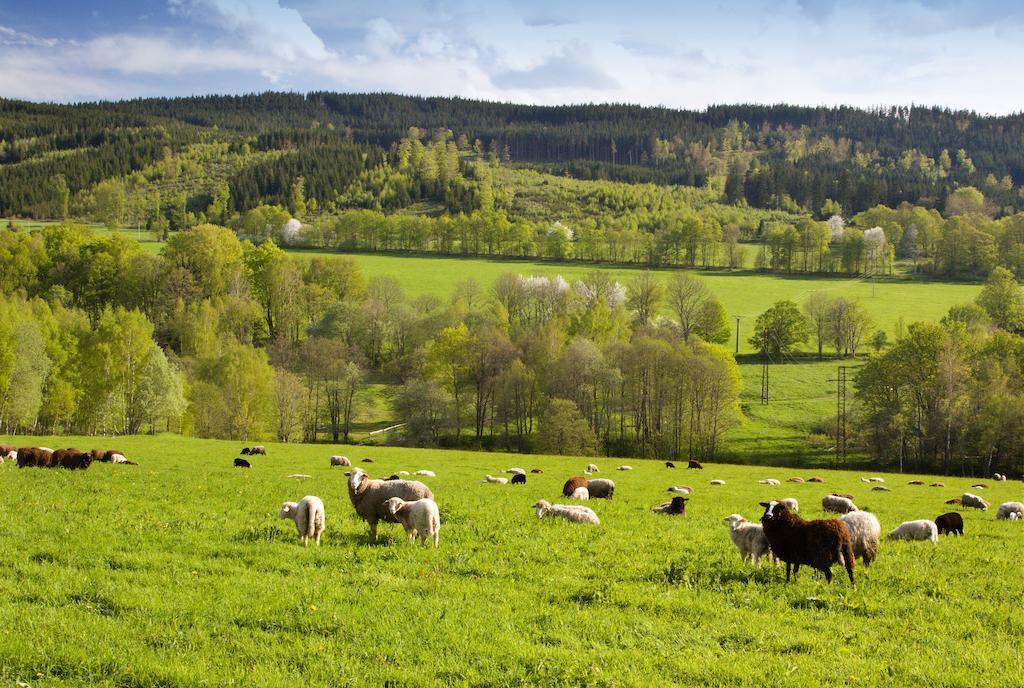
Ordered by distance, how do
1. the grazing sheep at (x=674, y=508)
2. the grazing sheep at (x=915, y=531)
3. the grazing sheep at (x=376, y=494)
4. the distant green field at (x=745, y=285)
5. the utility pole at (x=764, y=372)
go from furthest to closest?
the distant green field at (x=745, y=285), the utility pole at (x=764, y=372), the grazing sheep at (x=674, y=508), the grazing sheep at (x=915, y=531), the grazing sheep at (x=376, y=494)

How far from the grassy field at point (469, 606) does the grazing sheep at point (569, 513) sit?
24.2 inches

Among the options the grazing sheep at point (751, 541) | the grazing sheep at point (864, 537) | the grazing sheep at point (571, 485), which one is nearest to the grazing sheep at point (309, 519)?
the grazing sheep at point (751, 541)

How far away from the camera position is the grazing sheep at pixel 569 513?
61.1ft

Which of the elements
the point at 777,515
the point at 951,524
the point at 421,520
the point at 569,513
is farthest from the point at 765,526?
the point at 951,524

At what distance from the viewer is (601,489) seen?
27.8 metres

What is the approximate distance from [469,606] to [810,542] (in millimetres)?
6511

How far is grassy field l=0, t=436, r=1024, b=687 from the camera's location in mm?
9328

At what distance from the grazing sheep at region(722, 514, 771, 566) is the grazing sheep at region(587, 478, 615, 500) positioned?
39.5ft

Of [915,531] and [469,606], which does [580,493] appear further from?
[469,606]

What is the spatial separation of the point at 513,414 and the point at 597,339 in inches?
935

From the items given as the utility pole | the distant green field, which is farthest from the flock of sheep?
the distant green field

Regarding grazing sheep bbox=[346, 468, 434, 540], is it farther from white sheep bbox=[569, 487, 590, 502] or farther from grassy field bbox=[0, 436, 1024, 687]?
white sheep bbox=[569, 487, 590, 502]

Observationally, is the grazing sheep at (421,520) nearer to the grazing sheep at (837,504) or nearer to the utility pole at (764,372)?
the grazing sheep at (837,504)

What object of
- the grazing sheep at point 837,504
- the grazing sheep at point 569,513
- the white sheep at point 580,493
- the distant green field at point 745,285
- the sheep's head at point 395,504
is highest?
the distant green field at point 745,285
